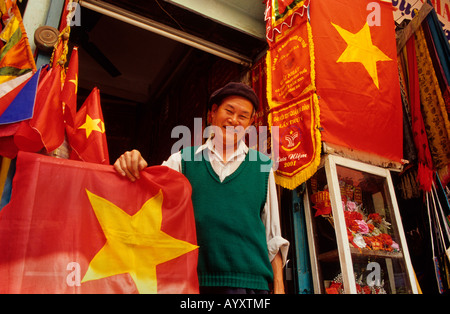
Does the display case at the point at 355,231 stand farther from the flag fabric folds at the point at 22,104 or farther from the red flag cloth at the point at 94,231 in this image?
the flag fabric folds at the point at 22,104

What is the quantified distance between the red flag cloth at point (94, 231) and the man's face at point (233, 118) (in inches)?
16.2

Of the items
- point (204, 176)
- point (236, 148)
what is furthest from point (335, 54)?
point (204, 176)

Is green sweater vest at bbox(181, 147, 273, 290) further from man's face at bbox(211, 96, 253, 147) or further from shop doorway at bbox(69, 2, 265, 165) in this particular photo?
shop doorway at bbox(69, 2, 265, 165)

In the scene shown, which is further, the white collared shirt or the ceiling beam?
the ceiling beam

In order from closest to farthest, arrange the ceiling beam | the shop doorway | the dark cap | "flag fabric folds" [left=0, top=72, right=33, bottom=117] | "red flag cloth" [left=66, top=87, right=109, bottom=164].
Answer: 1. "flag fabric folds" [left=0, top=72, right=33, bottom=117]
2. the dark cap
3. "red flag cloth" [left=66, top=87, right=109, bottom=164]
4. the ceiling beam
5. the shop doorway

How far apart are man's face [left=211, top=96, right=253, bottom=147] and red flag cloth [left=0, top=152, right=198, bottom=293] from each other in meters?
0.41

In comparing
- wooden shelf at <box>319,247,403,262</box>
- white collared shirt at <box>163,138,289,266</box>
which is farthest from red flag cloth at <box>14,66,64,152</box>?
wooden shelf at <box>319,247,403,262</box>

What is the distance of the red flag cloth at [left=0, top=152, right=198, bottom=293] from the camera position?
3.65 feet

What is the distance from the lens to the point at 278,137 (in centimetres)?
251

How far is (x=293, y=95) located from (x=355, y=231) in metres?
1.12

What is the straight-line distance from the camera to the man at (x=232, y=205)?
4.59ft

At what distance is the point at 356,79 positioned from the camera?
2.48 m

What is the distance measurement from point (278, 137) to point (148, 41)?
3.47 metres

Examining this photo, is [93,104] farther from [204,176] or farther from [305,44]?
[305,44]
